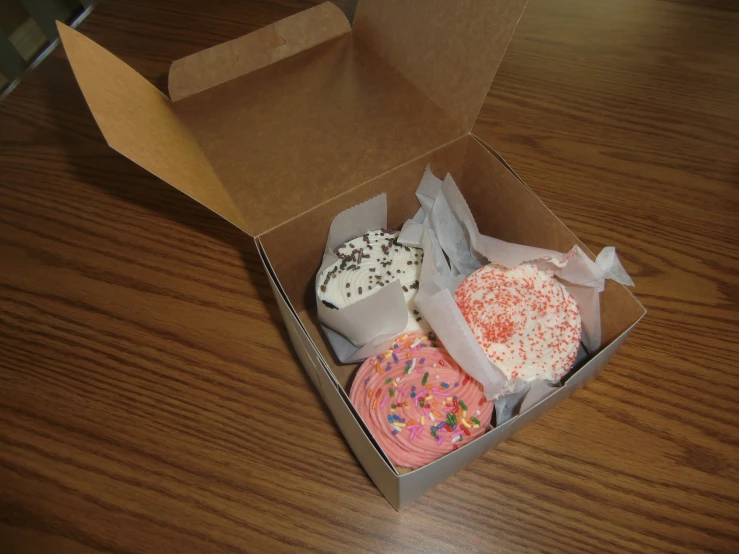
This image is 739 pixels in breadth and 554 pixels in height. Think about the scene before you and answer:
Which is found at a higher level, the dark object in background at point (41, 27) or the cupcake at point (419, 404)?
the dark object in background at point (41, 27)

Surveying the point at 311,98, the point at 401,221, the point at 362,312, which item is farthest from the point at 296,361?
the point at 311,98

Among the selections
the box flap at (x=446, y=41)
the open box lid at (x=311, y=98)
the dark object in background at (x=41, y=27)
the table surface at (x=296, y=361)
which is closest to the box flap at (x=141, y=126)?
the open box lid at (x=311, y=98)

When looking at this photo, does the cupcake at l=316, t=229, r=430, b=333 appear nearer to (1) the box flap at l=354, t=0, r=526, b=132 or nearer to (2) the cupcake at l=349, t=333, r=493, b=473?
(2) the cupcake at l=349, t=333, r=493, b=473

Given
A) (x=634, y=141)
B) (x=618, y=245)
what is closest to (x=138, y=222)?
(x=618, y=245)

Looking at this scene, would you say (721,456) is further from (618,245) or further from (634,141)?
(634,141)

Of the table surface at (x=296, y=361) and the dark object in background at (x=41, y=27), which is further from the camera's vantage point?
the dark object in background at (x=41, y=27)

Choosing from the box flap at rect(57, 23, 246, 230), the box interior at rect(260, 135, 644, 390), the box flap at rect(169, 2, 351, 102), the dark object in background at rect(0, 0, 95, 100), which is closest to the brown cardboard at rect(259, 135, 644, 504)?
the box interior at rect(260, 135, 644, 390)

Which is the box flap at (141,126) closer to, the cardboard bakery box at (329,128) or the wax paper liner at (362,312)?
the cardboard bakery box at (329,128)
